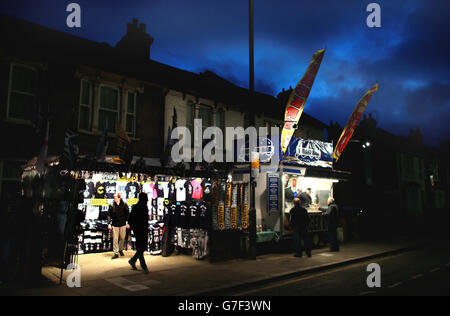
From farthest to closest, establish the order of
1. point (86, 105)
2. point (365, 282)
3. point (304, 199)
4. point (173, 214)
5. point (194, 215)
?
point (304, 199)
point (86, 105)
point (173, 214)
point (194, 215)
point (365, 282)

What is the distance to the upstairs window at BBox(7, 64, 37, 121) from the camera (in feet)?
38.8

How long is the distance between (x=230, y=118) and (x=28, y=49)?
982 cm

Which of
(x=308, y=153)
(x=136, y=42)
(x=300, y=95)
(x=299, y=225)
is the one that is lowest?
(x=299, y=225)

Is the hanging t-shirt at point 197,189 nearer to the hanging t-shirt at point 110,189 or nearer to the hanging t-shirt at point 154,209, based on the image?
the hanging t-shirt at point 154,209

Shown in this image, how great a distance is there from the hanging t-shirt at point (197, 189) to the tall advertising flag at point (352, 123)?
296 inches

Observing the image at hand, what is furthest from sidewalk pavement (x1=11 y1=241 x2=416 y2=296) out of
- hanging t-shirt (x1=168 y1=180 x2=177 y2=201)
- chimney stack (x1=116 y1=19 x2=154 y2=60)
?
chimney stack (x1=116 y1=19 x2=154 y2=60)

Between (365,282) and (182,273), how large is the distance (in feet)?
15.1

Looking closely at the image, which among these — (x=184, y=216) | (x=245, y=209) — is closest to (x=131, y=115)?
(x=184, y=216)

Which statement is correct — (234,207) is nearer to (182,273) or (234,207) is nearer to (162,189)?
(182,273)

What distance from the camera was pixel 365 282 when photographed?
26.8 feet
